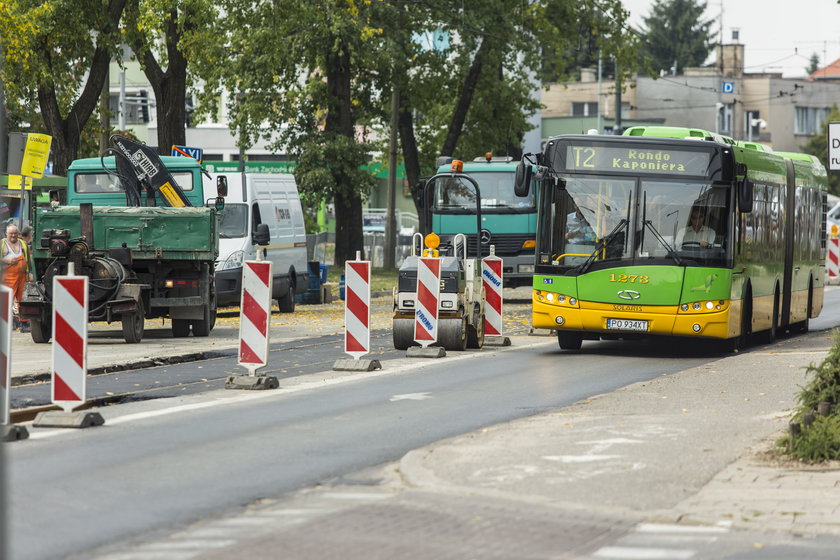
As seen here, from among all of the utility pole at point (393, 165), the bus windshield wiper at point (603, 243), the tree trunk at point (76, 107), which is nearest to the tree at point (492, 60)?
the utility pole at point (393, 165)

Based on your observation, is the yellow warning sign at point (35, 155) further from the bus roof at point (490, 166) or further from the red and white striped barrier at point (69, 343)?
the bus roof at point (490, 166)

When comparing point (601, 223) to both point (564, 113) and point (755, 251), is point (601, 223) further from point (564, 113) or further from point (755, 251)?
point (564, 113)

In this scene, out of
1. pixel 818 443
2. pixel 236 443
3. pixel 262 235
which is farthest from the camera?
pixel 262 235

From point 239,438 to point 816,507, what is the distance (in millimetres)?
4667

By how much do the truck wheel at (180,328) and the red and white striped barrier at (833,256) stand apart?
26928mm

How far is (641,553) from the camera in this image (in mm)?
7148

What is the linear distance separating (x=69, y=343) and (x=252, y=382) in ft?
10.4

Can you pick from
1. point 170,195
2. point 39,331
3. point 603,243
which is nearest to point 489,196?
point 170,195

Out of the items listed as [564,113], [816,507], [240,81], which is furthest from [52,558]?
[564,113]

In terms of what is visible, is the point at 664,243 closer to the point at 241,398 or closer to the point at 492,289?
the point at 492,289

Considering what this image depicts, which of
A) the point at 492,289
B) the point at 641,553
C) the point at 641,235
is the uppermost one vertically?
the point at 641,235

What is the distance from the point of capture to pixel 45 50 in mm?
30172

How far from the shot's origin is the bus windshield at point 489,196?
110 ft

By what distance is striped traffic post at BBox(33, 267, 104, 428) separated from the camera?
38.9 ft
